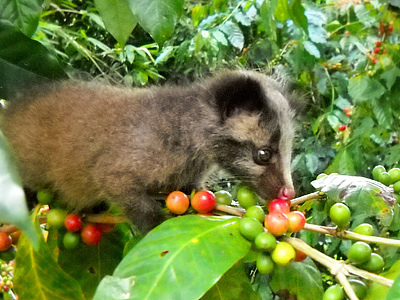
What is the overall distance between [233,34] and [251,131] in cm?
107

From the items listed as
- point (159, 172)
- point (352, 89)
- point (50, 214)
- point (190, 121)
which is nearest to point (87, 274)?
point (50, 214)

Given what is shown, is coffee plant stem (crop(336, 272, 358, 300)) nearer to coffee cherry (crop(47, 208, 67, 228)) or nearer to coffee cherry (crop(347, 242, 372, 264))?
coffee cherry (crop(347, 242, 372, 264))

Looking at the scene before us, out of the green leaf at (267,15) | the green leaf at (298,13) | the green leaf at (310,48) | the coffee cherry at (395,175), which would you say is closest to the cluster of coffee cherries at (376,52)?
the green leaf at (310,48)

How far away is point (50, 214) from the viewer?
0.76 meters

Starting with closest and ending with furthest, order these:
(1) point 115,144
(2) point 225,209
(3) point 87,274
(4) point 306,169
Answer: (2) point 225,209
(3) point 87,274
(1) point 115,144
(4) point 306,169

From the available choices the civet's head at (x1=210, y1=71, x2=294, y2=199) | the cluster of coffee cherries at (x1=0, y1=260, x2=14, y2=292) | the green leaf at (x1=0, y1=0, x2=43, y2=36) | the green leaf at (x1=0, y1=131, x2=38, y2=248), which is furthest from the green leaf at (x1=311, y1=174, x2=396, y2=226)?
the cluster of coffee cherries at (x1=0, y1=260, x2=14, y2=292)

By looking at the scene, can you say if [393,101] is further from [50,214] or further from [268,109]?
[50,214]

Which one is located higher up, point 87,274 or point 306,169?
point 87,274

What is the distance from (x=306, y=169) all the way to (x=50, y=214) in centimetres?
154

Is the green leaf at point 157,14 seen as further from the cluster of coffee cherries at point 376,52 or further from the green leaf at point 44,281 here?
the cluster of coffee cherries at point 376,52

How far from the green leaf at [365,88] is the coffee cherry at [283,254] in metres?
1.32

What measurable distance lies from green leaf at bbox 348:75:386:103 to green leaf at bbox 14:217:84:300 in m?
1.43

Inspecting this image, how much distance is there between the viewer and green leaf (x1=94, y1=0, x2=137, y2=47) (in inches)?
29.4

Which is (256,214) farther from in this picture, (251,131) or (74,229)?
(251,131)
